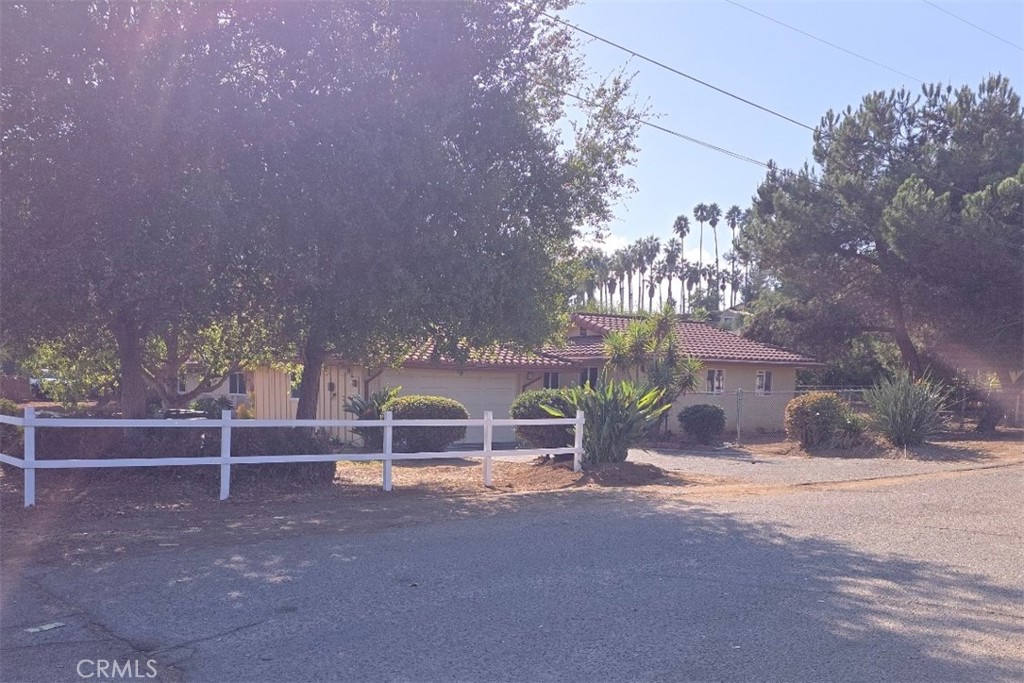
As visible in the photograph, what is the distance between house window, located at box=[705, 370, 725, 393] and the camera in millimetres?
33812

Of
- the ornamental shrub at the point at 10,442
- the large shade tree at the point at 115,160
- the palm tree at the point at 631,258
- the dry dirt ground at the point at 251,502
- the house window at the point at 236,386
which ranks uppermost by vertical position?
the palm tree at the point at 631,258

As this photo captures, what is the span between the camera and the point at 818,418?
965 inches

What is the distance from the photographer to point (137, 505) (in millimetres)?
12117

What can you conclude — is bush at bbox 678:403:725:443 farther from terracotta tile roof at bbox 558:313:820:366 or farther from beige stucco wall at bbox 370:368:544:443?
beige stucco wall at bbox 370:368:544:443

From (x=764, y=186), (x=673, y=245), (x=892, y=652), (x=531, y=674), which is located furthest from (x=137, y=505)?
(x=673, y=245)

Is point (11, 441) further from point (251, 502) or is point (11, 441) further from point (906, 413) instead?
point (906, 413)

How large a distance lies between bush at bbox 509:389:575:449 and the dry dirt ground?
52cm

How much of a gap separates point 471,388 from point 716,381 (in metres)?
10.0

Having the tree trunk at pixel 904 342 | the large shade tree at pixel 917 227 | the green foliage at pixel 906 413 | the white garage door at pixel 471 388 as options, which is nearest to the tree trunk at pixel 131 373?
the white garage door at pixel 471 388

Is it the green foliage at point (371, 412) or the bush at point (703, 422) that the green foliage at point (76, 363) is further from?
the bush at point (703, 422)

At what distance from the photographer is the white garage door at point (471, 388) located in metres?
27.5

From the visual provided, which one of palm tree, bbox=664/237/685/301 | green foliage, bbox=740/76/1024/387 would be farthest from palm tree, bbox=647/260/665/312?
green foliage, bbox=740/76/1024/387

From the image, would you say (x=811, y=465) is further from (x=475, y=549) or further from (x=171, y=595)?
(x=171, y=595)

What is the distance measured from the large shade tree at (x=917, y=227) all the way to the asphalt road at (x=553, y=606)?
21.9 m
